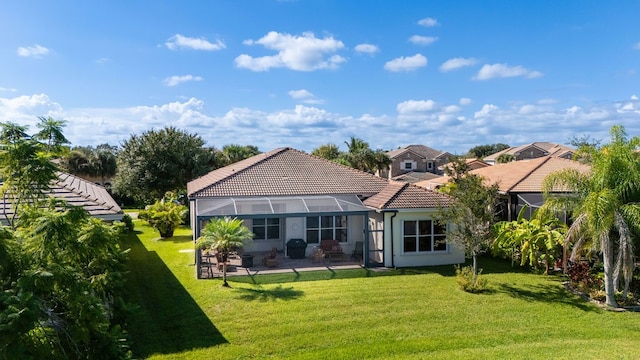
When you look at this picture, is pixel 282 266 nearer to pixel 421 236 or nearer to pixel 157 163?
pixel 421 236

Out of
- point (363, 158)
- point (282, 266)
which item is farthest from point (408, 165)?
point (282, 266)

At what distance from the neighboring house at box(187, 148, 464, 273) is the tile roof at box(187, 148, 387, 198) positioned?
48 millimetres

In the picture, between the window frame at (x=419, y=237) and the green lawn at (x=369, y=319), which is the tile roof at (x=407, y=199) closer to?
the window frame at (x=419, y=237)

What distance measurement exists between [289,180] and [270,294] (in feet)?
29.6

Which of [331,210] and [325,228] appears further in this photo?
[325,228]

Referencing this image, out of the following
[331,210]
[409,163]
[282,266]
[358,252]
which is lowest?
[282,266]

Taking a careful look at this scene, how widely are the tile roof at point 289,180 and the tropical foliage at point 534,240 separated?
680 cm

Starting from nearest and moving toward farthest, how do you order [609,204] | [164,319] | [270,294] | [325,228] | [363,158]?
[164,319] → [609,204] → [270,294] → [325,228] → [363,158]

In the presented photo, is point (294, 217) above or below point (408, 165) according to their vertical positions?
below

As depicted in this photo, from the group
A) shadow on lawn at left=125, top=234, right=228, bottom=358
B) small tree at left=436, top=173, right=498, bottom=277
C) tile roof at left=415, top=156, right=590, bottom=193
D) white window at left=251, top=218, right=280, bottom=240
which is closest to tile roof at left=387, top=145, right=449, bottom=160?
tile roof at left=415, top=156, right=590, bottom=193

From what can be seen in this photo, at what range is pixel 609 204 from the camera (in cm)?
1405

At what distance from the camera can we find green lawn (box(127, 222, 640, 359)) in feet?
37.0

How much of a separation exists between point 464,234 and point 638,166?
246 inches

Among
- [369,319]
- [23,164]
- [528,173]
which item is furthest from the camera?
[528,173]
